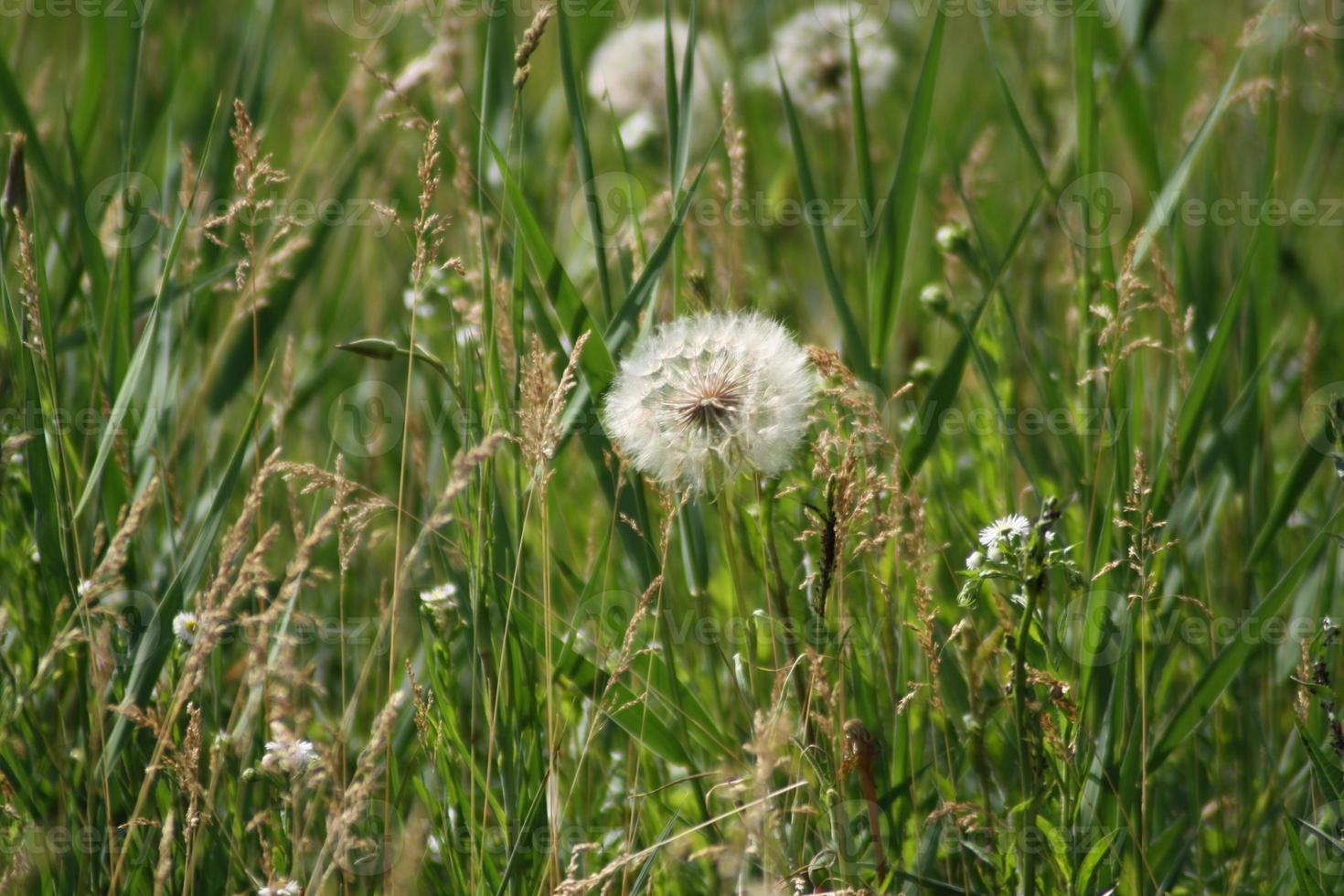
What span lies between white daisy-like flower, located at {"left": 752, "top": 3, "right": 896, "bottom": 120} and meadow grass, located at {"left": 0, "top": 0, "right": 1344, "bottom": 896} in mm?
761

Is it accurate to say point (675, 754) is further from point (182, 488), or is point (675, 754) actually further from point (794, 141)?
point (182, 488)

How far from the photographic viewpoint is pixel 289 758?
1349 mm

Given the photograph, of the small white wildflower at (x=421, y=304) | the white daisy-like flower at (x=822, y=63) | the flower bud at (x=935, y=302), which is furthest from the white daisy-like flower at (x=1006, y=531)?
the white daisy-like flower at (x=822, y=63)

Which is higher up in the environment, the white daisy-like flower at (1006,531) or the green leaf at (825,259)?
the green leaf at (825,259)

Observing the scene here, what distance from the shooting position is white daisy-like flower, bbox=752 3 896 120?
326cm

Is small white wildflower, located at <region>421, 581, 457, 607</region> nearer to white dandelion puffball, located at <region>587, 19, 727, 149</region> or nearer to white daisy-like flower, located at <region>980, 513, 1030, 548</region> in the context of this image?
white daisy-like flower, located at <region>980, 513, 1030, 548</region>

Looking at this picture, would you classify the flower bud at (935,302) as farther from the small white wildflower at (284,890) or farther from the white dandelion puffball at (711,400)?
the small white wildflower at (284,890)

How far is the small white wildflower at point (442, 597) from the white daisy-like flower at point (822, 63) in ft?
6.51

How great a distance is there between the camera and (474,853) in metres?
1.38

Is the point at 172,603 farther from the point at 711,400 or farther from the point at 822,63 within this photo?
the point at 822,63

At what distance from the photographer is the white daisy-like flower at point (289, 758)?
Answer: 135cm

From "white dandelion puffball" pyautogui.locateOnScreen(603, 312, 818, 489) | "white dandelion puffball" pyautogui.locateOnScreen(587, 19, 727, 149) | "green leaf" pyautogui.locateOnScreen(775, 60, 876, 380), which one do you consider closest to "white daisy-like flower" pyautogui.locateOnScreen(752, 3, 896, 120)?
"white dandelion puffball" pyautogui.locateOnScreen(587, 19, 727, 149)

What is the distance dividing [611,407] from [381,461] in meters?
1.04

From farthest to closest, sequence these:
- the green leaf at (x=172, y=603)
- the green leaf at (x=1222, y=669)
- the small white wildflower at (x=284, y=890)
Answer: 1. the green leaf at (x=172, y=603)
2. the green leaf at (x=1222, y=669)
3. the small white wildflower at (x=284, y=890)
